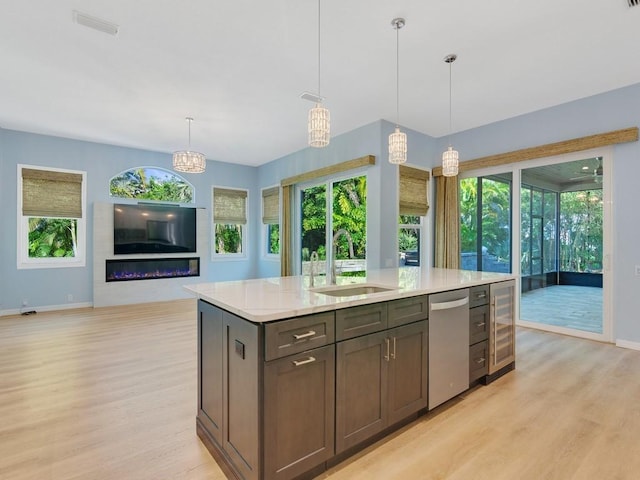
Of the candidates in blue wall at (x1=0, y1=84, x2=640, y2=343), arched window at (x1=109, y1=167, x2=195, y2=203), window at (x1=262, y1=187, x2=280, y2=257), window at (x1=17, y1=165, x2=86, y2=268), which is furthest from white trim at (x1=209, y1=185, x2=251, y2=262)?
window at (x1=17, y1=165, x2=86, y2=268)

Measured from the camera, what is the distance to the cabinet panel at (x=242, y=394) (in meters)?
1.53

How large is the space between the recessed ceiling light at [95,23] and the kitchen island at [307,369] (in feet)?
8.03

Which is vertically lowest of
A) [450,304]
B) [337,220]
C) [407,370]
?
[407,370]

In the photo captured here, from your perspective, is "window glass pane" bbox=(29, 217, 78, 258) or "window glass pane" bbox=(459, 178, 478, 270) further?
"window glass pane" bbox=(29, 217, 78, 258)

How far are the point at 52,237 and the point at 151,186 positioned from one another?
1945 mm

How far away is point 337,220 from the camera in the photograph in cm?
606

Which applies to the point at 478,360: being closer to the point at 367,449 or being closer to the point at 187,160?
the point at 367,449

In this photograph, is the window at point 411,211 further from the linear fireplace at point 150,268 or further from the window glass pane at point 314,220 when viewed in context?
the linear fireplace at point 150,268

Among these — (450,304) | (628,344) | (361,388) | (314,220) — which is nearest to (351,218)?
(314,220)

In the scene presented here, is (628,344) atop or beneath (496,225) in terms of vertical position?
beneath

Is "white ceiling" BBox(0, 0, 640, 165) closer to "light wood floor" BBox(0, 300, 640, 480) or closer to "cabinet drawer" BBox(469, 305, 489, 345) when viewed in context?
"cabinet drawer" BBox(469, 305, 489, 345)

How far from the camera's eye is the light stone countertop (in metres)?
1.61

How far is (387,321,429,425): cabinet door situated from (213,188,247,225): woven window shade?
20.7ft

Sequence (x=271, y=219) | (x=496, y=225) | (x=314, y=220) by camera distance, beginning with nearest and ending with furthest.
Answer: (x=496, y=225), (x=314, y=220), (x=271, y=219)
